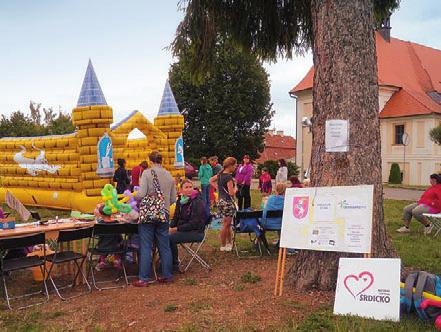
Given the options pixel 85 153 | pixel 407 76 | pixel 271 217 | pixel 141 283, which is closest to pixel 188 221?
pixel 141 283

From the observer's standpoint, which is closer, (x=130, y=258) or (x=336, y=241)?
(x=336, y=241)

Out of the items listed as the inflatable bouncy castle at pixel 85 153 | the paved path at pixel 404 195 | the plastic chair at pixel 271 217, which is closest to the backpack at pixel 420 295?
the plastic chair at pixel 271 217

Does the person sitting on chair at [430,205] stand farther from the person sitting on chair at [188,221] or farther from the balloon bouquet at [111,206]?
the balloon bouquet at [111,206]

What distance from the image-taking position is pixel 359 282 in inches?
184

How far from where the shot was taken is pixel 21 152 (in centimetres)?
1555

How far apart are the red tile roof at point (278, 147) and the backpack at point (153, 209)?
177 feet

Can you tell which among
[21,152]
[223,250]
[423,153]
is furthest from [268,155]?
[223,250]

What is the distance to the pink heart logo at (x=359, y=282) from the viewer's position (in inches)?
182

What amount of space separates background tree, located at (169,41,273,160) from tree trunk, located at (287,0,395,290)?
29.1 meters

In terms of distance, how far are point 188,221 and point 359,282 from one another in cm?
287

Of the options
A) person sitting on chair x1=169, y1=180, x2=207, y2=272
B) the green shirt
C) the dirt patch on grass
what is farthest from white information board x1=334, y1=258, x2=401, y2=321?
the green shirt

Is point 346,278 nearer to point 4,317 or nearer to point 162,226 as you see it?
point 162,226

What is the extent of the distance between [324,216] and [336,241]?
0.98 feet

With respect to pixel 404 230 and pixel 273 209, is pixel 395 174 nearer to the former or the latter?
pixel 404 230
